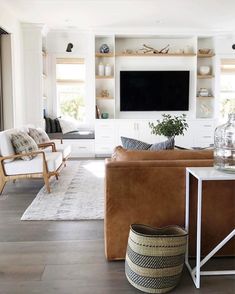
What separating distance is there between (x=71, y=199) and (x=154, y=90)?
4200 millimetres

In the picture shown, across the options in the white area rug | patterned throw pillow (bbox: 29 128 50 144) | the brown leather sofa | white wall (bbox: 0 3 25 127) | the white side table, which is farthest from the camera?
white wall (bbox: 0 3 25 127)

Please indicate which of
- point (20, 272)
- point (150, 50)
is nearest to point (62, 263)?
point (20, 272)

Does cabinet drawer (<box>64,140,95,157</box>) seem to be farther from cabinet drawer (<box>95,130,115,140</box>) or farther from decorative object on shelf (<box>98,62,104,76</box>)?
decorative object on shelf (<box>98,62,104,76</box>)

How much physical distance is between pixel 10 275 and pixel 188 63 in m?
6.44

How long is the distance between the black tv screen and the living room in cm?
2

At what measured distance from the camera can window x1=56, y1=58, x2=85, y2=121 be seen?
7.59 metres

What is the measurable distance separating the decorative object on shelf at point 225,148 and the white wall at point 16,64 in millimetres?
4616

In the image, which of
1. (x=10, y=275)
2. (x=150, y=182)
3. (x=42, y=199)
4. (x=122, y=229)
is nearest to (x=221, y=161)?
(x=150, y=182)

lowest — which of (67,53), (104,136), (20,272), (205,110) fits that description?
(20,272)

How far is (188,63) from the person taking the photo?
24.4 ft

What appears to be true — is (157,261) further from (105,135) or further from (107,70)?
(107,70)

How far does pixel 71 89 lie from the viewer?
A: 767cm

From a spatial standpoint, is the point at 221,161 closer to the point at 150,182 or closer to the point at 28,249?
the point at 150,182

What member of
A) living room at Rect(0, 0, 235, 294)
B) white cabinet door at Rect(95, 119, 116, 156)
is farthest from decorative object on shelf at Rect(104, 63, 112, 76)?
white cabinet door at Rect(95, 119, 116, 156)
